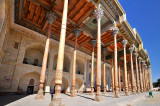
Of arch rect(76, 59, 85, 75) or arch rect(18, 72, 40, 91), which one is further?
arch rect(76, 59, 85, 75)

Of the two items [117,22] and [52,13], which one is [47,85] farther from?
[117,22]

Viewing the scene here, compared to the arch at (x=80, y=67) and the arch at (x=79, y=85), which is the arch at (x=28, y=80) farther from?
the arch at (x=80, y=67)

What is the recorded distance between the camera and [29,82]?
11344 millimetres

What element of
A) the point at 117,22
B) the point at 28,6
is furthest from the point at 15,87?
the point at 117,22

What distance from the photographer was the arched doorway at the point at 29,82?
10.7 meters

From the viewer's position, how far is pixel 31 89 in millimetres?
11398

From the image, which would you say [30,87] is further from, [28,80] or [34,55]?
[34,55]

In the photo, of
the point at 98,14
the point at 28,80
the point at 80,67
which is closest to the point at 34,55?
the point at 28,80

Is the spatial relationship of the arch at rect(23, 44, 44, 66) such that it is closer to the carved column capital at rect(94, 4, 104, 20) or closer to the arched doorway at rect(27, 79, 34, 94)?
the arched doorway at rect(27, 79, 34, 94)

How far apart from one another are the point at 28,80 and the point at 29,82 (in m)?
0.27

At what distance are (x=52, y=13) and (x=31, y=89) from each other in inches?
360

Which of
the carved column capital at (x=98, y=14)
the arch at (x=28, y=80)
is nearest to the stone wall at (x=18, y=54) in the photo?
the arch at (x=28, y=80)

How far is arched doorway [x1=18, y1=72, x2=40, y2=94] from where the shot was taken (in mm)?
10741

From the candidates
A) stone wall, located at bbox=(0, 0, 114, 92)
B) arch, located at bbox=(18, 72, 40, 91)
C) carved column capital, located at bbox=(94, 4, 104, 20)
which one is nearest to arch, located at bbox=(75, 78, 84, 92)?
stone wall, located at bbox=(0, 0, 114, 92)
